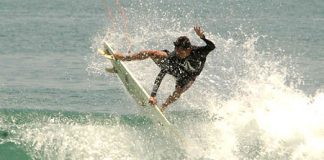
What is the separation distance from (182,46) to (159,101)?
570cm

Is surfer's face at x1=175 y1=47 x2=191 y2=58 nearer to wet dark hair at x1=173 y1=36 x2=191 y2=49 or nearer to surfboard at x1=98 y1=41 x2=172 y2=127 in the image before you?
wet dark hair at x1=173 y1=36 x2=191 y2=49

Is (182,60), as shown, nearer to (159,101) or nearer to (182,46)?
(182,46)

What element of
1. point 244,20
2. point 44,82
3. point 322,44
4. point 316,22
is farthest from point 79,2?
point 44,82

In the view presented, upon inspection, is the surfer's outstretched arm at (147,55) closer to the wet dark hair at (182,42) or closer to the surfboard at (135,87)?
the wet dark hair at (182,42)

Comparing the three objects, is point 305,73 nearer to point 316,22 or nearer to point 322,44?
point 322,44

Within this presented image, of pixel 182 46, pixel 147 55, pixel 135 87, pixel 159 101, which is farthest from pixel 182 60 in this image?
pixel 159 101

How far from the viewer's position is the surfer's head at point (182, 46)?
37.6 ft

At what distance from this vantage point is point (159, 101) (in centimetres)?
1706

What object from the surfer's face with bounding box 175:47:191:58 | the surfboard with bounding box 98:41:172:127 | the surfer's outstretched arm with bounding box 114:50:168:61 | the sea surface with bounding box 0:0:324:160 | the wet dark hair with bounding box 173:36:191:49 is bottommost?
the sea surface with bounding box 0:0:324:160

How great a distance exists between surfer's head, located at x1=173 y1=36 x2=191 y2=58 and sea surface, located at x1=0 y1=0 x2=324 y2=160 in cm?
164

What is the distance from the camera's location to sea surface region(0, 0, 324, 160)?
12555 mm

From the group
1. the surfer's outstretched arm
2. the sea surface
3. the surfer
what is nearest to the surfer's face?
the surfer

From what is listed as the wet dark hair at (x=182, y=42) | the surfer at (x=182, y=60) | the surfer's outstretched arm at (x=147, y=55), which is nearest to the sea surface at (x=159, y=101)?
the surfer at (x=182, y=60)

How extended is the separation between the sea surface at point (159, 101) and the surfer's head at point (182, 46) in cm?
164
